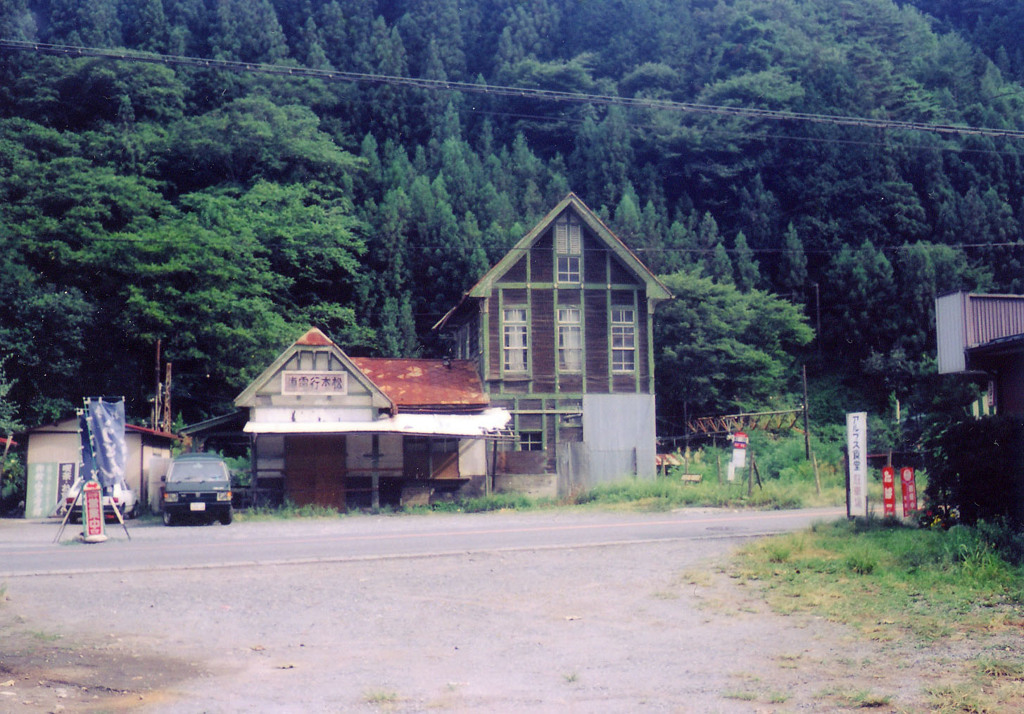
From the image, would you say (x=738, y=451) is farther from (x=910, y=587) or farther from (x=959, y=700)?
(x=959, y=700)

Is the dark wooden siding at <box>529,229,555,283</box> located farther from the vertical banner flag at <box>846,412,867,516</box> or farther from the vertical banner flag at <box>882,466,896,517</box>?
the vertical banner flag at <box>882,466,896,517</box>

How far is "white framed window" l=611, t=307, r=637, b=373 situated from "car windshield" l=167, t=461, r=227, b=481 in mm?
13767

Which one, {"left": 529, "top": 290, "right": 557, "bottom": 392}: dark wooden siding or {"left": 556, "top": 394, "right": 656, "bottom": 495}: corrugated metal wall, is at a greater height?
{"left": 529, "top": 290, "right": 557, "bottom": 392}: dark wooden siding

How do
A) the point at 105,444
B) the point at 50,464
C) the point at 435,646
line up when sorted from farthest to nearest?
the point at 50,464, the point at 105,444, the point at 435,646

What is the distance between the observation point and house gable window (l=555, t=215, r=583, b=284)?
33.2 meters

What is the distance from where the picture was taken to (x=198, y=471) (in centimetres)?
2466

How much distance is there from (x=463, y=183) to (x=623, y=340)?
101 ft

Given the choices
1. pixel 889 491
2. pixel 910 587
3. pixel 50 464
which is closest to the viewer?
pixel 910 587

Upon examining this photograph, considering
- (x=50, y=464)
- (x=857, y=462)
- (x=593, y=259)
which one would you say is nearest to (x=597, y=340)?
(x=593, y=259)

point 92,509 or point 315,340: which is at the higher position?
point 315,340

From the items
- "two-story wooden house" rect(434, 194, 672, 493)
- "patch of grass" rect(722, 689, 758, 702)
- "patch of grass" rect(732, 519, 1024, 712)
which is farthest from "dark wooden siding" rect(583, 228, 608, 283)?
"patch of grass" rect(722, 689, 758, 702)

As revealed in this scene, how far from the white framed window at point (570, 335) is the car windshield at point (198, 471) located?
12345 mm

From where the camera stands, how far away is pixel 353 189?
59.8 metres

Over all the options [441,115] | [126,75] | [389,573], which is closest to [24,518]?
[389,573]
